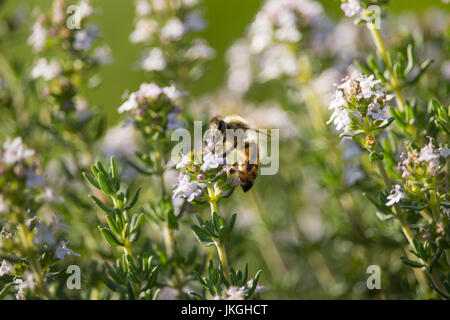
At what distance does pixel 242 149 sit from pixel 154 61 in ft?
3.05

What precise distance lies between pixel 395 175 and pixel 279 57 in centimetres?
132

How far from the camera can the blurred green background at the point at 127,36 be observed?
481 centimetres

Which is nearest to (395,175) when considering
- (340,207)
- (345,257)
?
(340,207)

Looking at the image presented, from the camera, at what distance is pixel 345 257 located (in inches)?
105

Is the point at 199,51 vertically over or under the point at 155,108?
over

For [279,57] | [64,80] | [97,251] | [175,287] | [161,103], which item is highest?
[279,57]

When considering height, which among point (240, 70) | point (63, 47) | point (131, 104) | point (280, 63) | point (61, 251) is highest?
point (240, 70)

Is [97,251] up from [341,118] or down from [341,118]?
down

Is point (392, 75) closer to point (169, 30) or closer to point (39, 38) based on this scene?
point (169, 30)

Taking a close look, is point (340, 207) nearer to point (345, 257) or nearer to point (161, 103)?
point (345, 257)

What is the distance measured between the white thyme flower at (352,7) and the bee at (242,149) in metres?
0.67

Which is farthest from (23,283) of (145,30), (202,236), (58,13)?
(145,30)

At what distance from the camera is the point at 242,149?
2.01 m

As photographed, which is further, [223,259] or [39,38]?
[39,38]
